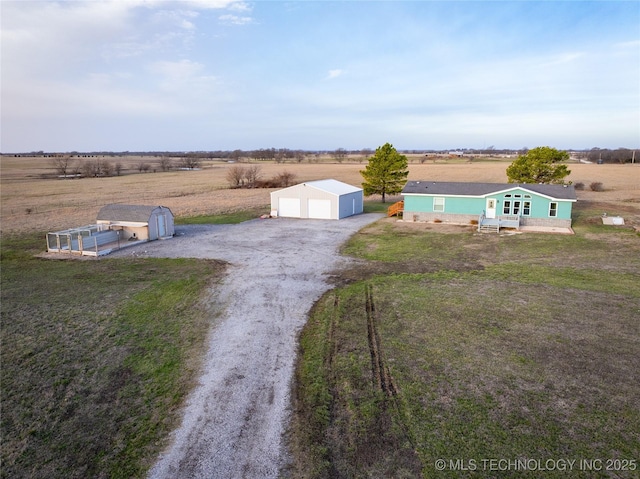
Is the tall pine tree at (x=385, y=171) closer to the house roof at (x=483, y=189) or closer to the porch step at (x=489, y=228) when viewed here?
the house roof at (x=483, y=189)

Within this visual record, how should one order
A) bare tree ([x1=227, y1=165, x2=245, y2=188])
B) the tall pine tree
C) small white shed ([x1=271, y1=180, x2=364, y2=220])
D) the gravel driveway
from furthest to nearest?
bare tree ([x1=227, y1=165, x2=245, y2=188])
the tall pine tree
small white shed ([x1=271, y1=180, x2=364, y2=220])
the gravel driveway

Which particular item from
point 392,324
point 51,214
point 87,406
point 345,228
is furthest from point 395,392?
point 51,214

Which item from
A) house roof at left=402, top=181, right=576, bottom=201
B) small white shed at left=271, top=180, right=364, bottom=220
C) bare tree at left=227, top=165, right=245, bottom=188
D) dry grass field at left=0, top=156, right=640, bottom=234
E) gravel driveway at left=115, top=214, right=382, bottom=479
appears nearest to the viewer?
gravel driveway at left=115, top=214, right=382, bottom=479

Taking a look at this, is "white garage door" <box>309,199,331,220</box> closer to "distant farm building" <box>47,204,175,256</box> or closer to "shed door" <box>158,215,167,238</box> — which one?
"distant farm building" <box>47,204,175,256</box>

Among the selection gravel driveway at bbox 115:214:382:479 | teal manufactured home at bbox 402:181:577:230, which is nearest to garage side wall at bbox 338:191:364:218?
teal manufactured home at bbox 402:181:577:230

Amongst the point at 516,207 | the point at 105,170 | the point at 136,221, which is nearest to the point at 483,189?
the point at 516,207

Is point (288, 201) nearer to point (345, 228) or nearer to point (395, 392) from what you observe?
point (345, 228)

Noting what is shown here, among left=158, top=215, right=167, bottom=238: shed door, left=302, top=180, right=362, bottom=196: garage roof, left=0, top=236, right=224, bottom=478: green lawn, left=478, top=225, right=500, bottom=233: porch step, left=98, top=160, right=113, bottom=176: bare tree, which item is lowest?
left=0, top=236, right=224, bottom=478: green lawn
